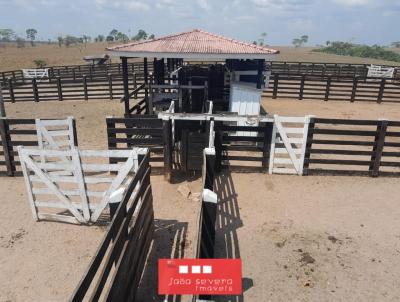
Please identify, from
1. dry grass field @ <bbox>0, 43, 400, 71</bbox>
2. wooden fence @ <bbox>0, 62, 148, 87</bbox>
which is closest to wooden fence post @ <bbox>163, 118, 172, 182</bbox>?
wooden fence @ <bbox>0, 62, 148, 87</bbox>

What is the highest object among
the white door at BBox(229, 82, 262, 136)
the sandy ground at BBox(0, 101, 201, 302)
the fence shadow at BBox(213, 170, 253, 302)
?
the white door at BBox(229, 82, 262, 136)

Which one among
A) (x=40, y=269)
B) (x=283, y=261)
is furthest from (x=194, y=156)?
(x=40, y=269)

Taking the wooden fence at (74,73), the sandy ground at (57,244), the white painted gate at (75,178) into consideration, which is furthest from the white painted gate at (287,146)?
the wooden fence at (74,73)

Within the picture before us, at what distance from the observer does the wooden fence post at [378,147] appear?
26.7 feet

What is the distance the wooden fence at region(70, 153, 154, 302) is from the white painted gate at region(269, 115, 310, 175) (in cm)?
407

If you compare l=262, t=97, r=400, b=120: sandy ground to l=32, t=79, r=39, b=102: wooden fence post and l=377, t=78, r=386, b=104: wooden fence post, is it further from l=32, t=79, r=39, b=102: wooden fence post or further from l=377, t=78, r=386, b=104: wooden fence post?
l=32, t=79, r=39, b=102: wooden fence post

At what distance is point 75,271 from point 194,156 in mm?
4153

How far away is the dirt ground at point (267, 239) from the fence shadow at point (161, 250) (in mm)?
17

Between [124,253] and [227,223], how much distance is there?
9.96 feet

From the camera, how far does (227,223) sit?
645 centimetres

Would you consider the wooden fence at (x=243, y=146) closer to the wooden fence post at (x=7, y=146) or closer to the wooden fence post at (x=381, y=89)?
the wooden fence post at (x=7, y=146)

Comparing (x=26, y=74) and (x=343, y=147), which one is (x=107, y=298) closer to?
(x=343, y=147)

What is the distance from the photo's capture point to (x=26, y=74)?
2831cm

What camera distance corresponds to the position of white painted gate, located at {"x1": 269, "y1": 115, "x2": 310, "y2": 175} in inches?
325
